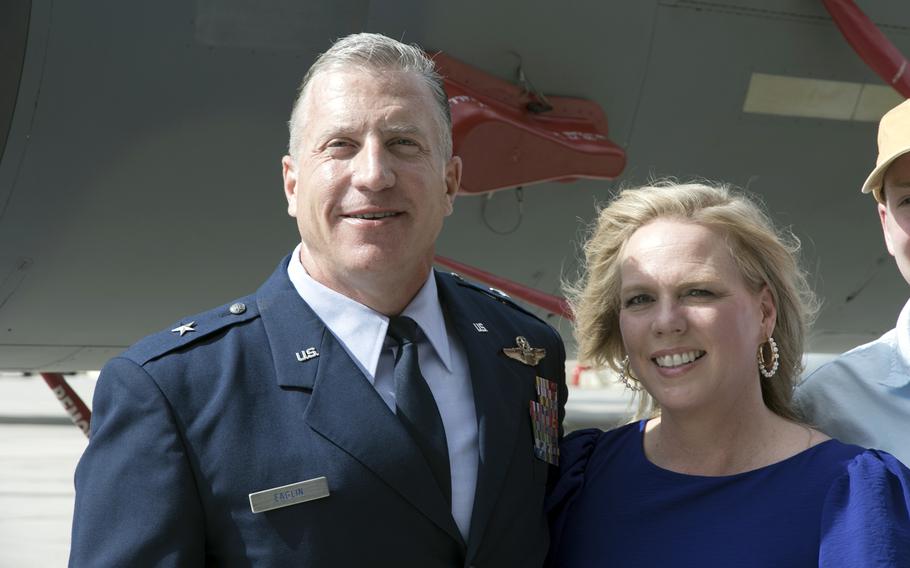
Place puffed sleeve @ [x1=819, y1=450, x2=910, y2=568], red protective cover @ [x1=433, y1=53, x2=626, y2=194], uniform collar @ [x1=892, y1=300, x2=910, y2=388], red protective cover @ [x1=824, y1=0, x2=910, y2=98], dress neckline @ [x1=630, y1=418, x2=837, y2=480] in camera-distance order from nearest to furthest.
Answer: puffed sleeve @ [x1=819, y1=450, x2=910, y2=568] → dress neckline @ [x1=630, y1=418, x2=837, y2=480] → uniform collar @ [x1=892, y1=300, x2=910, y2=388] → red protective cover @ [x1=433, y1=53, x2=626, y2=194] → red protective cover @ [x1=824, y1=0, x2=910, y2=98]

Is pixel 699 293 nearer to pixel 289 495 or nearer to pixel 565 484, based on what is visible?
pixel 565 484

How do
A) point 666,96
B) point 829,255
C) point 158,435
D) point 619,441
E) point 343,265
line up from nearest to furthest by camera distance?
point 158,435 < point 343,265 < point 619,441 < point 666,96 < point 829,255

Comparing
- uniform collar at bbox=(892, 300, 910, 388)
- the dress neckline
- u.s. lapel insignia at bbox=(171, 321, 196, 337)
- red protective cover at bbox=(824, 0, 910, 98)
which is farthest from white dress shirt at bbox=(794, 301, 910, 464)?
red protective cover at bbox=(824, 0, 910, 98)

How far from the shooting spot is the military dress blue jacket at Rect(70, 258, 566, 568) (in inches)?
83.4

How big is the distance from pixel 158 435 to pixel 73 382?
22.2m

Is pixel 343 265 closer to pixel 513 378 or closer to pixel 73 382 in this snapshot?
pixel 513 378

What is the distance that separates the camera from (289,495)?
220 cm

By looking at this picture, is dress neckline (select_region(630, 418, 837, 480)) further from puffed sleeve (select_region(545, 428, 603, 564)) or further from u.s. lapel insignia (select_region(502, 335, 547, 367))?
u.s. lapel insignia (select_region(502, 335, 547, 367))

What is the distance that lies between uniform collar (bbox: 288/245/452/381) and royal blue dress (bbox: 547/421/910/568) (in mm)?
496

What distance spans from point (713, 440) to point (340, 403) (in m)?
0.85

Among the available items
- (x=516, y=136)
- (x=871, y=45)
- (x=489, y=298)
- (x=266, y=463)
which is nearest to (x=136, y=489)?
(x=266, y=463)

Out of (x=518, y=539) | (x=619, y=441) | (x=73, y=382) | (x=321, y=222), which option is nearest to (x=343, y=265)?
(x=321, y=222)

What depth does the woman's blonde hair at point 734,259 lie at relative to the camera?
2648 millimetres

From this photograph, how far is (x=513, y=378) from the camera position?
8.68 ft
